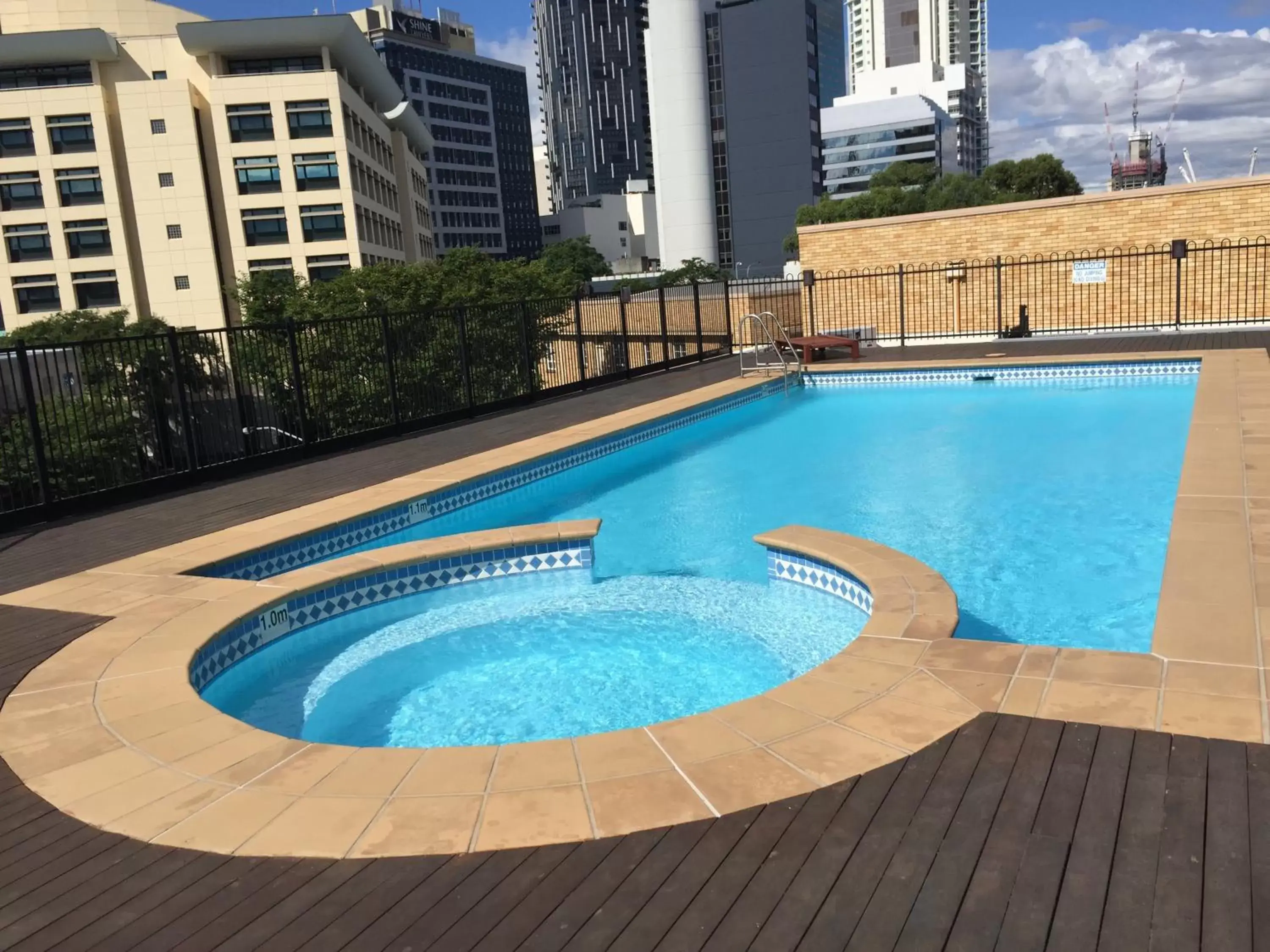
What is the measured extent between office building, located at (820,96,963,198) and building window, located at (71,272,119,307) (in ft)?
313

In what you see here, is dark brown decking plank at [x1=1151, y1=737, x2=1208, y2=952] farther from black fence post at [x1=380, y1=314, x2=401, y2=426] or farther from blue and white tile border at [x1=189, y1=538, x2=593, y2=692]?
black fence post at [x1=380, y1=314, x2=401, y2=426]

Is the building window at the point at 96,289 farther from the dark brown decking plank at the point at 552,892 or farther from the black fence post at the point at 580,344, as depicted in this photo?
the dark brown decking plank at the point at 552,892

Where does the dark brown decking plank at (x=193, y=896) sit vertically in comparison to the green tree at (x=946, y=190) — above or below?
below

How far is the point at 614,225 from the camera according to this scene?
144 m

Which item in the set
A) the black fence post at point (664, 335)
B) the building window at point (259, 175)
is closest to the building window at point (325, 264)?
the building window at point (259, 175)

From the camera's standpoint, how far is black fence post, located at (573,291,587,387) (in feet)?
52.4

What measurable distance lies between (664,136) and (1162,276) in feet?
314

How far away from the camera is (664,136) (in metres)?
107

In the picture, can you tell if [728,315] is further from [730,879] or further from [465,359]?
[730,879]

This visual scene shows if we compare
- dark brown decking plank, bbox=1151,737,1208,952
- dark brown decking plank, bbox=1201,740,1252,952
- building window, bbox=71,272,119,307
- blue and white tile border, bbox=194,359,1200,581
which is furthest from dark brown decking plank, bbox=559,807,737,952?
building window, bbox=71,272,119,307

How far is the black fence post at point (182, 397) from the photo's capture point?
31.6ft

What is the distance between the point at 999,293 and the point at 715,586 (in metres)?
14.5

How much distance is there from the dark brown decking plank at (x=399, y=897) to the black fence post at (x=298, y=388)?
9102 millimetres

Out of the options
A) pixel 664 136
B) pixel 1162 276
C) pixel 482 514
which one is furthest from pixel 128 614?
pixel 664 136
